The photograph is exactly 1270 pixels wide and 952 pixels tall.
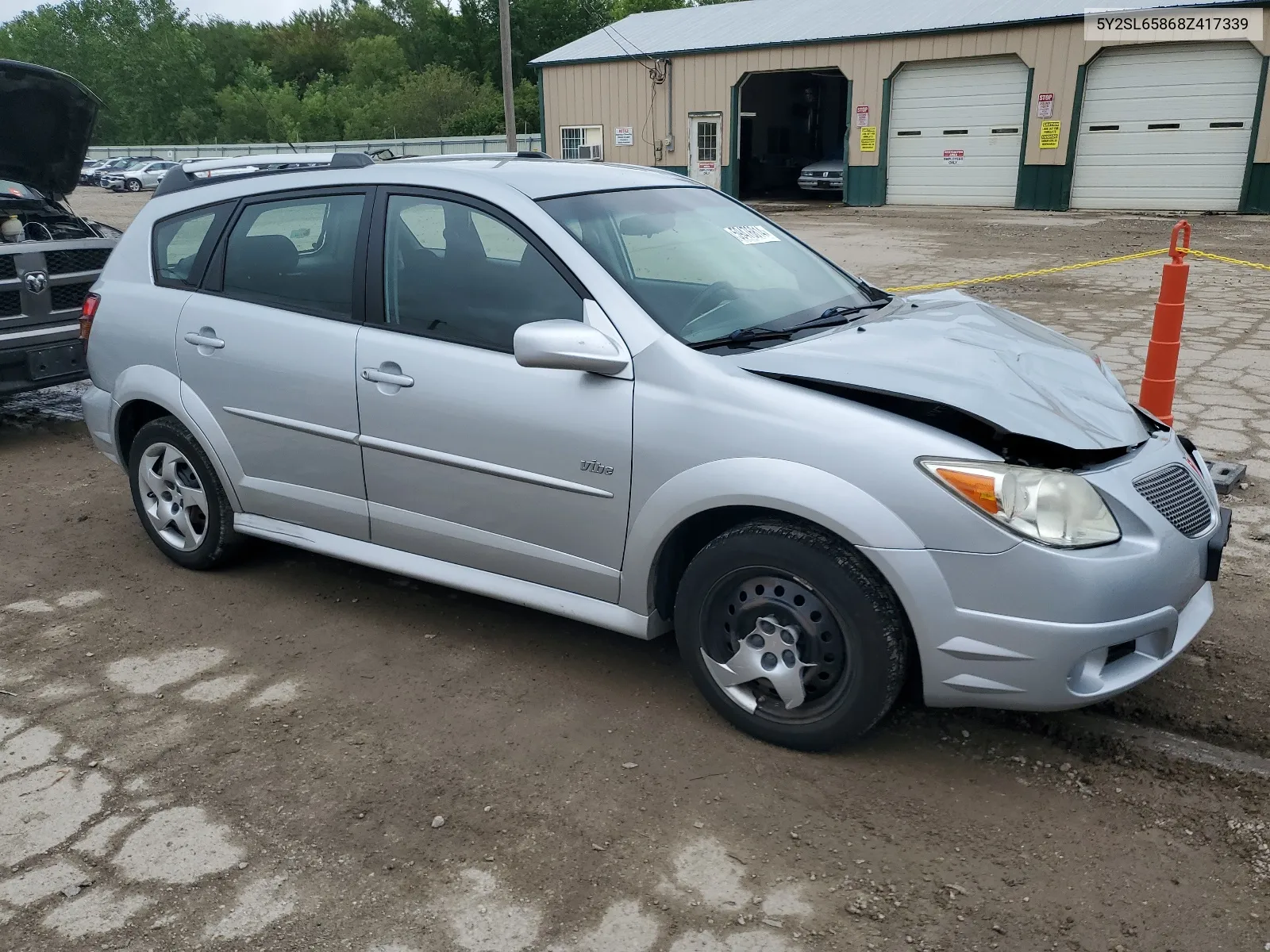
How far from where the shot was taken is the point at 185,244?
461 cm

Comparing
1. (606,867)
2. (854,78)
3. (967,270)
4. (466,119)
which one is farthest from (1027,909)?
(466,119)

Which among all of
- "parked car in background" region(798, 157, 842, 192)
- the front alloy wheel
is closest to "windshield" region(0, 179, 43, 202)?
the front alloy wheel

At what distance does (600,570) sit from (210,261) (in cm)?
229

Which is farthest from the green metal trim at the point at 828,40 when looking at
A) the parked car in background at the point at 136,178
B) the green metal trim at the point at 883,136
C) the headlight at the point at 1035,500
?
the headlight at the point at 1035,500

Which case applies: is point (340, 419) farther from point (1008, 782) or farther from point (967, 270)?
point (967, 270)

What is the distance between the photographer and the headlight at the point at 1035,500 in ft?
9.20

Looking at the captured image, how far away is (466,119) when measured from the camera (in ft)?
166

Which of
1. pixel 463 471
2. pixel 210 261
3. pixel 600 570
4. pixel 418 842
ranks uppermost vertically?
pixel 210 261

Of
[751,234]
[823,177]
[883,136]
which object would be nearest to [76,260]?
[751,234]

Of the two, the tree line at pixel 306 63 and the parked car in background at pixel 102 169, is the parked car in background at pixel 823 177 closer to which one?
the tree line at pixel 306 63

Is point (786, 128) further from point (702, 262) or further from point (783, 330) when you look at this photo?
point (783, 330)

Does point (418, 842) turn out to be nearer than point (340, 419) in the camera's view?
Yes

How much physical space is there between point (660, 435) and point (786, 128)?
3071 centimetres

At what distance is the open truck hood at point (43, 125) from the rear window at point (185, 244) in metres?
3.32
